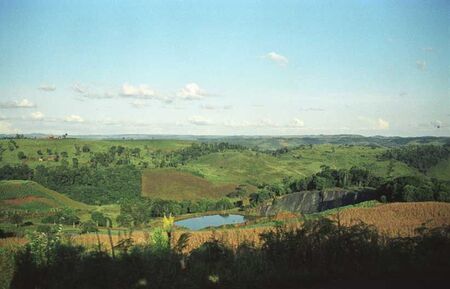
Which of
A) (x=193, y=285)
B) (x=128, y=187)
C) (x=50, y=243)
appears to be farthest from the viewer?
(x=128, y=187)

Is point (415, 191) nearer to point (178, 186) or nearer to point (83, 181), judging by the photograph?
point (178, 186)

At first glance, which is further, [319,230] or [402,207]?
[402,207]

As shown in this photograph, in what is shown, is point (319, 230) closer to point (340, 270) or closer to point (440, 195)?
point (340, 270)

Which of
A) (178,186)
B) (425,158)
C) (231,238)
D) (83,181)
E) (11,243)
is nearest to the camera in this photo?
(231,238)

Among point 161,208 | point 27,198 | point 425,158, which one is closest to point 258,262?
point 161,208

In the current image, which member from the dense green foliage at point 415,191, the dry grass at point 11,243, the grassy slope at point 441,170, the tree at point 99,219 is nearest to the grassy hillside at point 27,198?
the tree at point 99,219

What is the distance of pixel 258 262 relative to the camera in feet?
40.4

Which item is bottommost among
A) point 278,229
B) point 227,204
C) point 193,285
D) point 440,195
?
point 227,204

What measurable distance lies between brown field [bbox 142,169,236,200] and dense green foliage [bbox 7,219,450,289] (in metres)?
136

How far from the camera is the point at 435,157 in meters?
188

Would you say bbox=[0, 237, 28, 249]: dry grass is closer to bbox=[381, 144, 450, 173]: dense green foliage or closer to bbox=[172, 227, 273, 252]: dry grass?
bbox=[172, 227, 273, 252]: dry grass

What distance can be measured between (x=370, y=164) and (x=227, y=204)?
92463 millimetres

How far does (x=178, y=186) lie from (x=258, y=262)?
148 m

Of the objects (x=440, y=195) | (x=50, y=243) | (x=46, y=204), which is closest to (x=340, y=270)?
(x=50, y=243)
